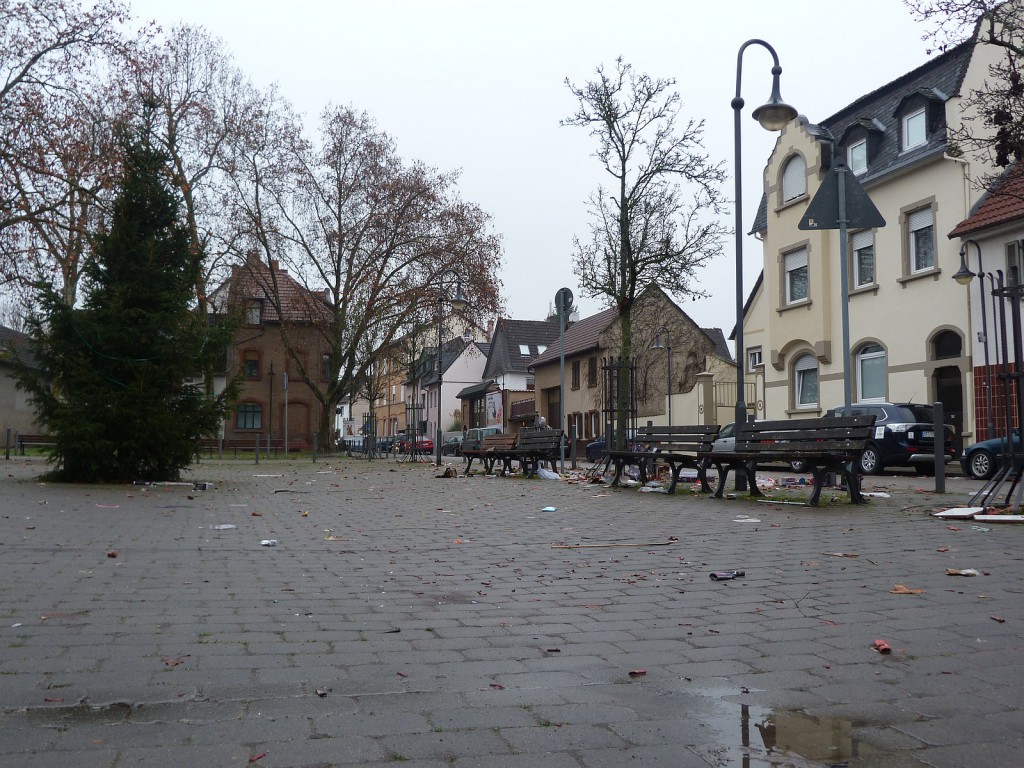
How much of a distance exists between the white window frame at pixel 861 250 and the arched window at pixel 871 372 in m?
1.93

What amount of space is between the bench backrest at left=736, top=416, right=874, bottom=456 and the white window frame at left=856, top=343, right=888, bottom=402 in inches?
620

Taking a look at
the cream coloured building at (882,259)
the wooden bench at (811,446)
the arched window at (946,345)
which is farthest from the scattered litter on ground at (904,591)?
the arched window at (946,345)

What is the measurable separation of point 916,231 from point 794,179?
551cm

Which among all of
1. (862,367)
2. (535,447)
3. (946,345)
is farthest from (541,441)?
(862,367)

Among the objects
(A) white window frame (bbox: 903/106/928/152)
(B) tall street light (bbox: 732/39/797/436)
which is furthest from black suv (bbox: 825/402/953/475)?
(A) white window frame (bbox: 903/106/928/152)

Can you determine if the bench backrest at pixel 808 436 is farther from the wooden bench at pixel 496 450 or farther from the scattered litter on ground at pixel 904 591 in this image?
the wooden bench at pixel 496 450

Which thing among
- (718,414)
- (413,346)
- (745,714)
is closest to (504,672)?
(745,714)

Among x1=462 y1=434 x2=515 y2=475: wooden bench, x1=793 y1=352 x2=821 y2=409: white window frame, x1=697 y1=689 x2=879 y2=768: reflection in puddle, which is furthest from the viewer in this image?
x1=793 y1=352 x2=821 y2=409: white window frame

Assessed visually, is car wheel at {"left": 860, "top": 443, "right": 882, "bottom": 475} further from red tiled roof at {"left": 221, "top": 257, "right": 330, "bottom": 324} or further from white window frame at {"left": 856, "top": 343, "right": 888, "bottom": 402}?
red tiled roof at {"left": 221, "top": 257, "right": 330, "bottom": 324}

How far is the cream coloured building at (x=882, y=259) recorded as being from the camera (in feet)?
80.4

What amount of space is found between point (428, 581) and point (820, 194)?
9254mm

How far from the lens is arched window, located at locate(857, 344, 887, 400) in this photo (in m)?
26.9

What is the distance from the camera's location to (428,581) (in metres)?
6.35

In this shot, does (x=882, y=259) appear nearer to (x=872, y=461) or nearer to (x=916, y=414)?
(x=916, y=414)
